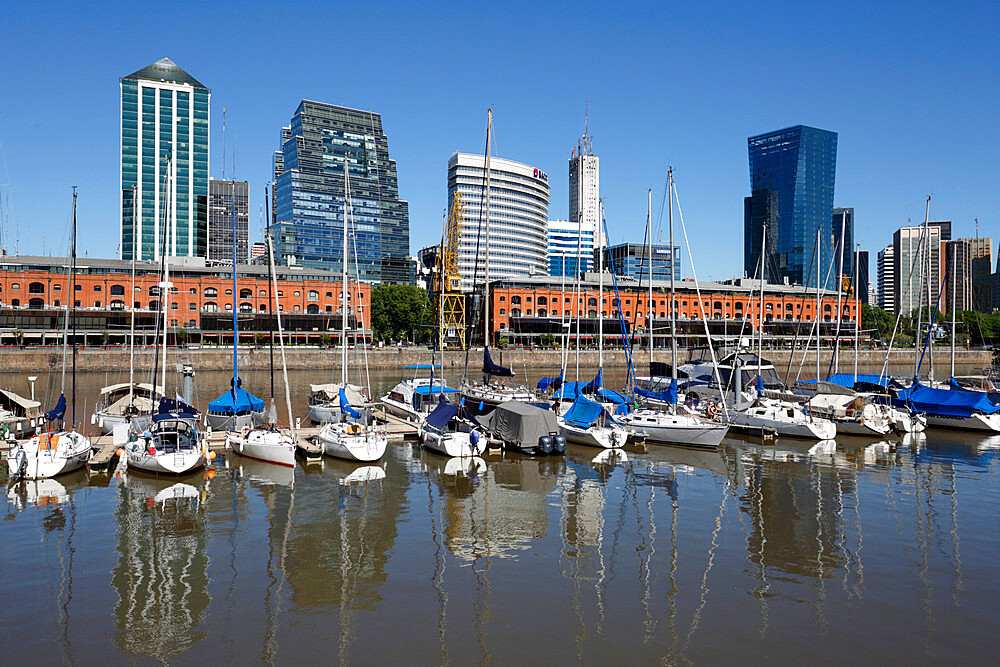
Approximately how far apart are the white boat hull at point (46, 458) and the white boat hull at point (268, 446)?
711cm

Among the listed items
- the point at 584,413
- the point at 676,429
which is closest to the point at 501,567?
the point at 584,413

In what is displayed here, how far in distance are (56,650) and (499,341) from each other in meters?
127

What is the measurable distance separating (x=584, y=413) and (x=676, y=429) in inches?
213

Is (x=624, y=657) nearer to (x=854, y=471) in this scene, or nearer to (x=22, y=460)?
(x=854, y=471)

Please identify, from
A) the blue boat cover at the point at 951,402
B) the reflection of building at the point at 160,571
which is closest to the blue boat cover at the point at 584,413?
the reflection of building at the point at 160,571

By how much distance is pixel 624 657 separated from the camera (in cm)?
1527

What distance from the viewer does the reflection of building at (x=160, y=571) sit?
1593 cm

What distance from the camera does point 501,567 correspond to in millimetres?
20531

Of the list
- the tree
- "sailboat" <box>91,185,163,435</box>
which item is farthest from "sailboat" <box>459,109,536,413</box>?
the tree

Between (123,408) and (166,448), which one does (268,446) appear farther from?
(123,408)

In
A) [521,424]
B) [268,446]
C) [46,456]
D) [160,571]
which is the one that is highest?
[521,424]

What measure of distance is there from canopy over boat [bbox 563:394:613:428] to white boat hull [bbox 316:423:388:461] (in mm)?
11891

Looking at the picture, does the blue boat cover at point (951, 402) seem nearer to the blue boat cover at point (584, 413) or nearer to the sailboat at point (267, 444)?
the blue boat cover at point (584, 413)

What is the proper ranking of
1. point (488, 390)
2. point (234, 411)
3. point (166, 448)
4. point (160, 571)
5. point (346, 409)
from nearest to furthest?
point (160, 571), point (166, 448), point (346, 409), point (234, 411), point (488, 390)
